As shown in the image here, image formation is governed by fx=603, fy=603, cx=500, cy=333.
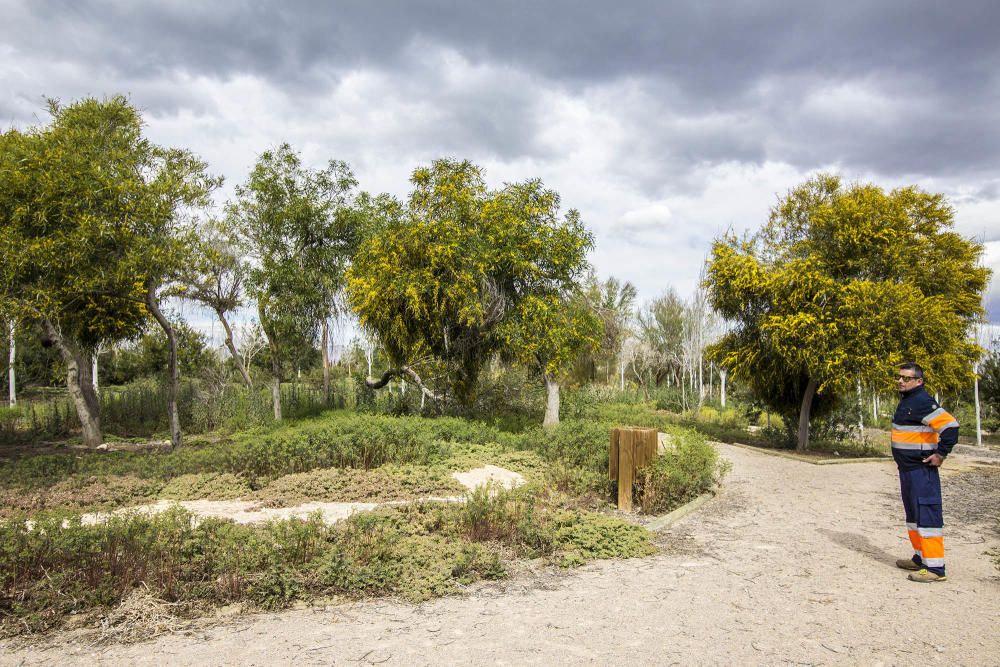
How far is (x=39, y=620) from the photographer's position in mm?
3721

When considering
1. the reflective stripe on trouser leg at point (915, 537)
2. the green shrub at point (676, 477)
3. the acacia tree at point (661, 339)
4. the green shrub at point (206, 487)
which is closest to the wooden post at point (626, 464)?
the green shrub at point (676, 477)

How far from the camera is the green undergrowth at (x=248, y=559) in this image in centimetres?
400

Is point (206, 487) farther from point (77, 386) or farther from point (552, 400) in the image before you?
point (552, 400)

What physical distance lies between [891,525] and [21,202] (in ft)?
44.7

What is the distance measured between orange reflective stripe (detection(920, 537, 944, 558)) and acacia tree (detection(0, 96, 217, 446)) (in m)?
11.6

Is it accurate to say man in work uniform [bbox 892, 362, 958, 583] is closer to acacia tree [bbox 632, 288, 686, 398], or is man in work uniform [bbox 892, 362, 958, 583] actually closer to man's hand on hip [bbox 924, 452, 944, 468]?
man's hand on hip [bbox 924, 452, 944, 468]

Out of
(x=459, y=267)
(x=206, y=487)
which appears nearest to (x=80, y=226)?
(x=206, y=487)

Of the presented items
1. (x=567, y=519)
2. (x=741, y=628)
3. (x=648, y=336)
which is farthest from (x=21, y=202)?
(x=648, y=336)

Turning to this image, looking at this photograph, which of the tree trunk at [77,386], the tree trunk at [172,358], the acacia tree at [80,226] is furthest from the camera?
the tree trunk at [77,386]

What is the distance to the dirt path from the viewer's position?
3.36 m

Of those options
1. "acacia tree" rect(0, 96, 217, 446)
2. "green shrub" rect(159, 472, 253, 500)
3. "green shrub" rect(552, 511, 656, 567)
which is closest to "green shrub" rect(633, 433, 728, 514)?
"green shrub" rect(552, 511, 656, 567)

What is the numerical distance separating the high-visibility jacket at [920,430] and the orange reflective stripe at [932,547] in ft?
1.84

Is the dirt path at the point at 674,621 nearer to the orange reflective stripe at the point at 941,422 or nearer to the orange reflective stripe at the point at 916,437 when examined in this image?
the orange reflective stripe at the point at 916,437

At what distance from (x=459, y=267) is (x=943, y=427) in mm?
8992
